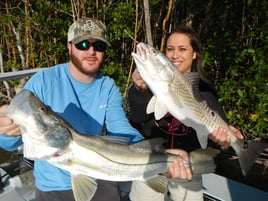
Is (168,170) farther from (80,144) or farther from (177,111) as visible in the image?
(80,144)

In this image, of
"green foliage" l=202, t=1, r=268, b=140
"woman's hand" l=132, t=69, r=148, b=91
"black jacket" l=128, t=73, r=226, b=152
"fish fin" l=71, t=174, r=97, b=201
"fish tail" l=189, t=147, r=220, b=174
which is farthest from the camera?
"green foliage" l=202, t=1, r=268, b=140

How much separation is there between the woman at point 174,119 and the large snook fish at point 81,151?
57 cm

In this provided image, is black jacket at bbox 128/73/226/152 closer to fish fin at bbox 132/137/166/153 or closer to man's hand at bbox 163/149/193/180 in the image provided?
man's hand at bbox 163/149/193/180

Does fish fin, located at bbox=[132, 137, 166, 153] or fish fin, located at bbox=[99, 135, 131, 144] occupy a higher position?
fish fin, located at bbox=[99, 135, 131, 144]

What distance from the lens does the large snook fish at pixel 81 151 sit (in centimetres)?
157

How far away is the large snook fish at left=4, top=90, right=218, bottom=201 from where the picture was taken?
5.16ft

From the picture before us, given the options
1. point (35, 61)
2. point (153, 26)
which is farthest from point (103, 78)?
point (35, 61)

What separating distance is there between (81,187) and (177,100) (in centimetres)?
106

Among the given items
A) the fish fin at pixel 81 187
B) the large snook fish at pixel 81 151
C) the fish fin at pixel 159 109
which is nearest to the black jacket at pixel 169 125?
the fish fin at pixel 159 109

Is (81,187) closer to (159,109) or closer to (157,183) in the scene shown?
(157,183)

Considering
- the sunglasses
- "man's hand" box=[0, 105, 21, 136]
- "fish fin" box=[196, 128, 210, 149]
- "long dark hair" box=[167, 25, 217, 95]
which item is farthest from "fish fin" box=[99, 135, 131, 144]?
"long dark hair" box=[167, 25, 217, 95]

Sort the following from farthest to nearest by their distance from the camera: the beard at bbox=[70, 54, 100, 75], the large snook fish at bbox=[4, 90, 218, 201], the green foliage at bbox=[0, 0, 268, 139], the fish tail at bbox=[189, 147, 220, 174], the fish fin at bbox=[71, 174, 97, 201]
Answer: the green foliage at bbox=[0, 0, 268, 139]
the beard at bbox=[70, 54, 100, 75]
the fish tail at bbox=[189, 147, 220, 174]
the fish fin at bbox=[71, 174, 97, 201]
the large snook fish at bbox=[4, 90, 218, 201]

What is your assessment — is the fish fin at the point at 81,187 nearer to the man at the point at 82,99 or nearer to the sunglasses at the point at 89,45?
the man at the point at 82,99

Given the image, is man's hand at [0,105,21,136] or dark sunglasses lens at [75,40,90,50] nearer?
man's hand at [0,105,21,136]
